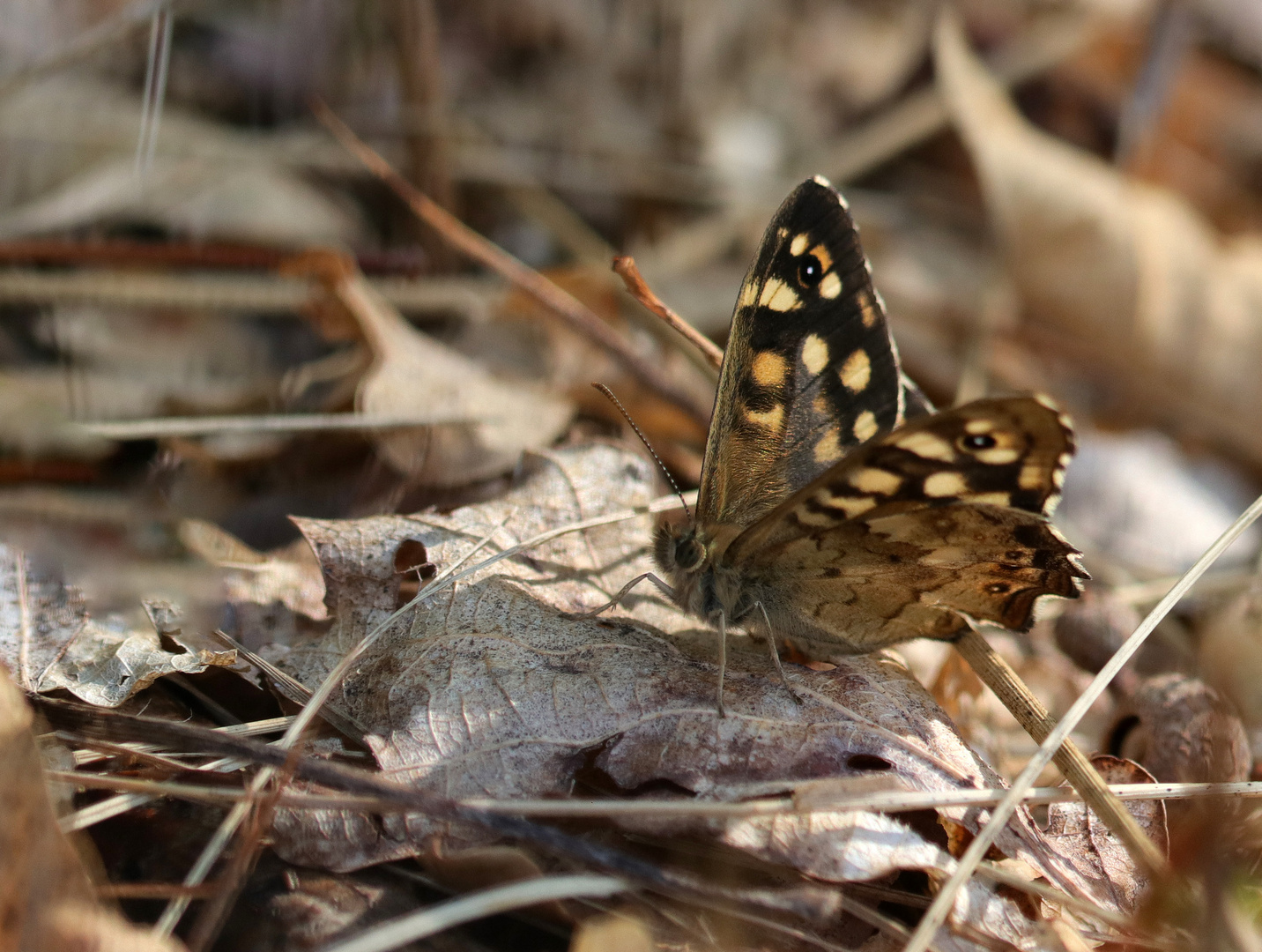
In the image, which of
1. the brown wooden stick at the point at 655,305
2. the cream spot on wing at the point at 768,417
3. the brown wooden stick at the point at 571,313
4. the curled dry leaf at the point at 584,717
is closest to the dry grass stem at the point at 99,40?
the brown wooden stick at the point at 571,313

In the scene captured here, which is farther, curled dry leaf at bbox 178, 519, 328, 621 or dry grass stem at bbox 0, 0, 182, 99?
dry grass stem at bbox 0, 0, 182, 99

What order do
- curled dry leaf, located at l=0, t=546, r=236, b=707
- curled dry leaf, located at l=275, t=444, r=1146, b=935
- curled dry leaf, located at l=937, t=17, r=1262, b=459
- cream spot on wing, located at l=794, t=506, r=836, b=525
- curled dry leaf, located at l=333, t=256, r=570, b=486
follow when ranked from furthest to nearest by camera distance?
curled dry leaf, located at l=937, t=17, r=1262, b=459 < curled dry leaf, located at l=333, t=256, r=570, b=486 < cream spot on wing, located at l=794, t=506, r=836, b=525 < curled dry leaf, located at l=0, t=546, r=236, b=707 < curled dry leaf, located at l=275, t=444, r=1146, b=935

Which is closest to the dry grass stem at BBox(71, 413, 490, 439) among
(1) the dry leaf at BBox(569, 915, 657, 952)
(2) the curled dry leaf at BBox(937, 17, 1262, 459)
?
(1) the dry leaf at BBox(569, 915, 657, 952)

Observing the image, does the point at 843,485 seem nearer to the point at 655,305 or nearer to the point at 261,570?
the point at 655,305

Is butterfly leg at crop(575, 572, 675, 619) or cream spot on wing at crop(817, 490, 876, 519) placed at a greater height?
cream spot on wing at crop(817, 490, 876, 519)

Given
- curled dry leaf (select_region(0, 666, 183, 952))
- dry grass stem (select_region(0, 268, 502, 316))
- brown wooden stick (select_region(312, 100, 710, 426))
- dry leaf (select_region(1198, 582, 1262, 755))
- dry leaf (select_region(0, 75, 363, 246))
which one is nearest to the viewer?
curled dry leaf (select_region(0, 666, 183, 952))

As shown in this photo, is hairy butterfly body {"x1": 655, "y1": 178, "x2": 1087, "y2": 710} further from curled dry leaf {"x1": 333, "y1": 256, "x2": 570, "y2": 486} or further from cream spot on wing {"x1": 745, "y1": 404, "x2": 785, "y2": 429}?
curled dry leaf {"x1": 333, "y1": 256, "x2": 570, "y2": 486}
